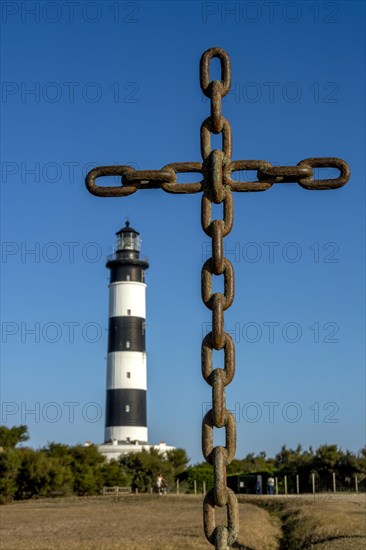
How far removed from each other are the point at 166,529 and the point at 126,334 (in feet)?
110

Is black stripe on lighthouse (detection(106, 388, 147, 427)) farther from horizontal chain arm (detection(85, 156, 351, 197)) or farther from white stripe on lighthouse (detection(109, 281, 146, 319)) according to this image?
horizontal chain arm (detection(85, 156, 351, 197))

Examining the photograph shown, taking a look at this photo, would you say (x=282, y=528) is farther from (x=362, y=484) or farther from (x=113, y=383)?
(x=113, y=383)

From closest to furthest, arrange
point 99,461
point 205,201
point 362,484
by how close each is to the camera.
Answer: point 205,201 < point 362,484 < point 99,461

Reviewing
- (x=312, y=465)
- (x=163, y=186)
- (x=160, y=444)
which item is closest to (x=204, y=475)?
(x=160, y=444)

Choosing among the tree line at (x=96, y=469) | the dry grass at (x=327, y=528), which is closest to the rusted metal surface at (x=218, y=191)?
the dry grass at (x=327, y=528)

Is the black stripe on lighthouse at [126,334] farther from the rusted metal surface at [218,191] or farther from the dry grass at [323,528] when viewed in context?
the rusted metal surface at [218,191]

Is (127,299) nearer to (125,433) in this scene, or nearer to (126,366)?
(126,366)

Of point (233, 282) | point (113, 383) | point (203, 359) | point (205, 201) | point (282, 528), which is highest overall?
point (113, 383)

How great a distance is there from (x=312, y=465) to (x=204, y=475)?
922 centimetres

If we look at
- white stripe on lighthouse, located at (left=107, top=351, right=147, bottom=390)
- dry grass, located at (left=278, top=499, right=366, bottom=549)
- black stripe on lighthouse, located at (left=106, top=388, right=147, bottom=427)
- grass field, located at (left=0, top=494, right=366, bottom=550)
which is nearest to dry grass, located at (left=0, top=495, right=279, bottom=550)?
grass field, located at (left=0, top=494, right=366, bottom=550)

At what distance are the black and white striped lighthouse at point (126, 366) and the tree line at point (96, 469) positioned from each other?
2.08 meters

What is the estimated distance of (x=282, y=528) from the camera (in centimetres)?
2061

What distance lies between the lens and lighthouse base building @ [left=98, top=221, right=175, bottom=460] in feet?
169

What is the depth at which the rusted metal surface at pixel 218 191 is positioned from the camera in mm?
3357
